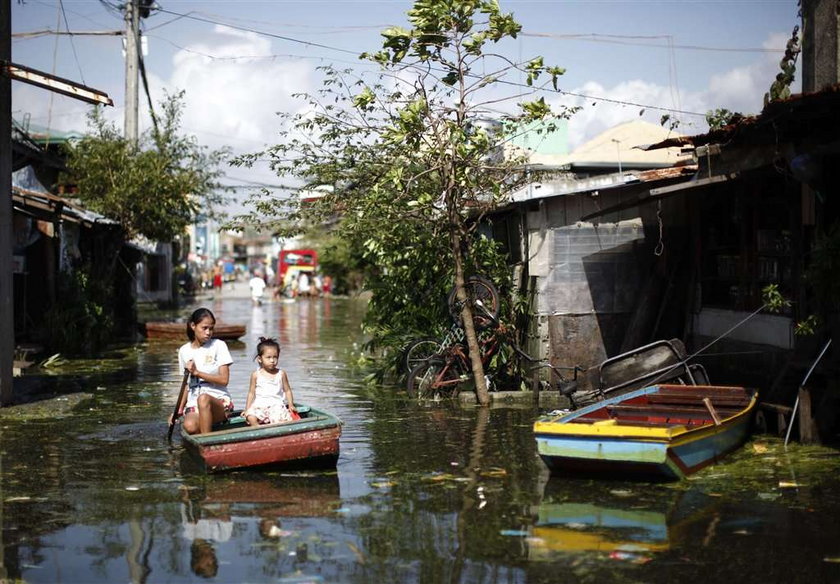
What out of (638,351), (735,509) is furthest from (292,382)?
(735,509)

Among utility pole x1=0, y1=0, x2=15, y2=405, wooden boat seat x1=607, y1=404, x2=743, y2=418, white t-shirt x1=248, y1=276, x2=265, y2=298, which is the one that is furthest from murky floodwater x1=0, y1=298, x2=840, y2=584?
white t-shirt x1=248, y1=276, x2=265, y2=298

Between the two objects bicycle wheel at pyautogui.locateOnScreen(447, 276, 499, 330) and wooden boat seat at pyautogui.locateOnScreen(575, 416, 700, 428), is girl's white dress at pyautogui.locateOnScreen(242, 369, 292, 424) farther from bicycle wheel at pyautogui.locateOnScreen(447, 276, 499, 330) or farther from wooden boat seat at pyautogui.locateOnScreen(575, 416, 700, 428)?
bicycle wheel at pyautogui.locateOnScreen(447, 276, 499, 330)

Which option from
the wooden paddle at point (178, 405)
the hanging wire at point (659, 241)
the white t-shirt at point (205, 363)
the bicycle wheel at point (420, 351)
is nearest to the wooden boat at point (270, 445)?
the white t-shirt at point (205, 363)

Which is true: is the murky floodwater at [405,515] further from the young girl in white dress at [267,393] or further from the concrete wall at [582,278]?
the concrete wall at [582,278]

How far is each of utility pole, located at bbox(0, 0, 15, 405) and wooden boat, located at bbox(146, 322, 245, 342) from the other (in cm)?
1177

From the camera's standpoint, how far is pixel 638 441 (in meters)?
8.67

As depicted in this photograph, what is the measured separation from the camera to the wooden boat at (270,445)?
9281mm

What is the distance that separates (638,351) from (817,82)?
15.7 ft

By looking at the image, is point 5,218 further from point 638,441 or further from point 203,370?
point 638,441

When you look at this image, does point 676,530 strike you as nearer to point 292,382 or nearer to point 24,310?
point 292,382

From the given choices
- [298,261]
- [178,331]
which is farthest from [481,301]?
[298,261]

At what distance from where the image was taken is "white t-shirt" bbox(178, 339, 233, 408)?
10.4 metres

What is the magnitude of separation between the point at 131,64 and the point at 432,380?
18408mm

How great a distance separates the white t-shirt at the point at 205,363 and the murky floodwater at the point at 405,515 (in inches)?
30.1
